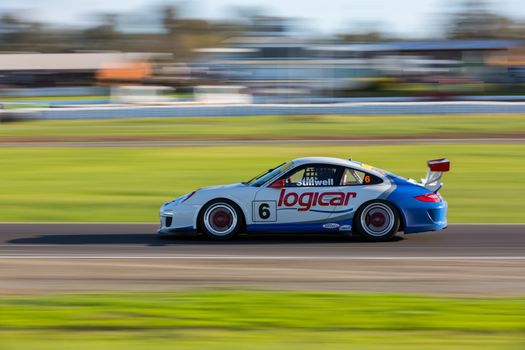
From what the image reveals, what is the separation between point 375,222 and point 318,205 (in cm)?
77

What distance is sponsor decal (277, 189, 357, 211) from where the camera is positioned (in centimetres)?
1148

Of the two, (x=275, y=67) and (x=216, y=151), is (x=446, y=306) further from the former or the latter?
(x=275, y=67)

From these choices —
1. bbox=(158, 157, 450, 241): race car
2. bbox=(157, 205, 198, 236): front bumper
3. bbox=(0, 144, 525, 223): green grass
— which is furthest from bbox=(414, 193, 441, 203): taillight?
bbox=(157, 205, 198, 236): front bumper

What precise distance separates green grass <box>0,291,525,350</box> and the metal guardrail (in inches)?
1320

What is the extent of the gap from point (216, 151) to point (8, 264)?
17.6 metres

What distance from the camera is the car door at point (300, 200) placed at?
11.5 meters

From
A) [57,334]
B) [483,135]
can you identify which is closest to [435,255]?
[57,334]

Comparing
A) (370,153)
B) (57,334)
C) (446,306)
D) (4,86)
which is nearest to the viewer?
(57,334)

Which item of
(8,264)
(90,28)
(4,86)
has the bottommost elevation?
(8,264)

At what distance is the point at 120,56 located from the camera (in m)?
89.3

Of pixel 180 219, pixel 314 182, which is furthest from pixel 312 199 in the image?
pixel 180 219

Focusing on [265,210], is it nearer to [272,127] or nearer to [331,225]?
[331,225]

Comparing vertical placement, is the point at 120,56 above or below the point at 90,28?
below

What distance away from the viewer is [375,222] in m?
11.5
